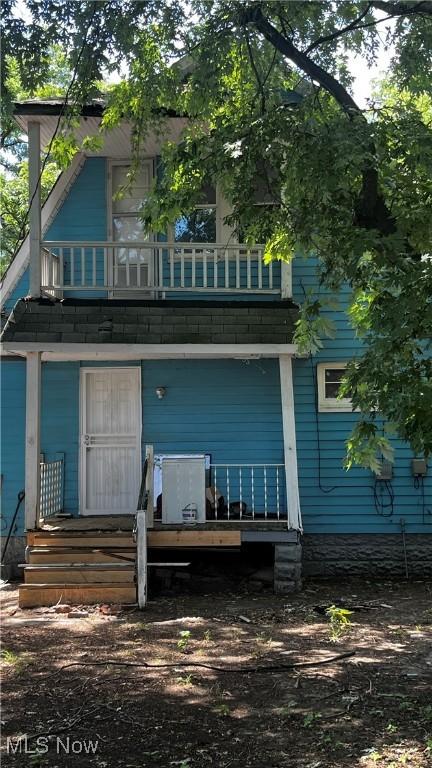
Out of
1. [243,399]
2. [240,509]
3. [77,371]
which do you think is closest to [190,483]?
[240,509]

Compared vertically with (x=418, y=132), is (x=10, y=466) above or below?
below

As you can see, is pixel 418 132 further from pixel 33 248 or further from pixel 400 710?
pixel 33 248

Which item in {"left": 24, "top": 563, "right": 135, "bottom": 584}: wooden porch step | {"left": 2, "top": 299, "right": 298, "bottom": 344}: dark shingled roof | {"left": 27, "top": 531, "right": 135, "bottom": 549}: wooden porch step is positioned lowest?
{"left": 24, "top": 563, "right": 135, "bottom": 584}: wooden porch step

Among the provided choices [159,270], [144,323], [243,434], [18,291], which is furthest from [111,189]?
[243,434]

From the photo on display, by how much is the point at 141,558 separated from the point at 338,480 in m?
3.48

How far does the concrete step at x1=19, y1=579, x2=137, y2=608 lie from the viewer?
8422 millimetres

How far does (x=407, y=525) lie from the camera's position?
1038cm

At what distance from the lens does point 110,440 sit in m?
10.7

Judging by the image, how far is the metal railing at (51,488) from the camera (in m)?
9.75

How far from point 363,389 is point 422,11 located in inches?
150

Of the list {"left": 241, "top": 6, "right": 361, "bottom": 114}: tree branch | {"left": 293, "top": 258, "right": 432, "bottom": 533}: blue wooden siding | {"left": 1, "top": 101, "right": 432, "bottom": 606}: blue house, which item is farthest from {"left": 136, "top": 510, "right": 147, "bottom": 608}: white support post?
{"left": 241, "top": 6, "right": 361, "bottom": 114}: tree branch

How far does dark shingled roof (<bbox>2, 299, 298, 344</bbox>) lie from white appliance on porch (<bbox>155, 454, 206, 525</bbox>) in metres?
1.59

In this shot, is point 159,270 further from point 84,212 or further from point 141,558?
Answer: point 141,558

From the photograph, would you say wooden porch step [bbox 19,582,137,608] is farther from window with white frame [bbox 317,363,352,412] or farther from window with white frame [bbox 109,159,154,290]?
window with white frame [bbox 109,159,154,290]
